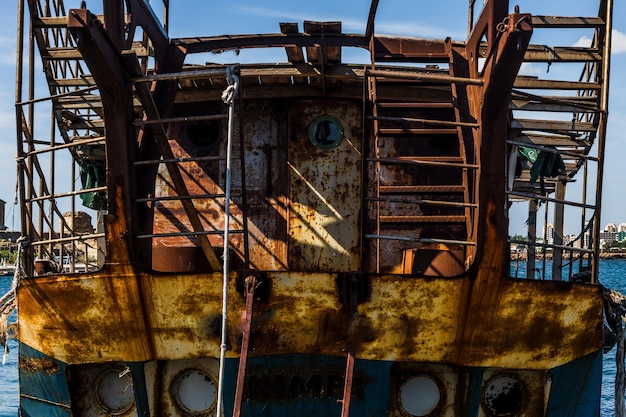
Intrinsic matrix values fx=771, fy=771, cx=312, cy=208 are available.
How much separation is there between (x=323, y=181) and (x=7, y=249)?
70.2 m

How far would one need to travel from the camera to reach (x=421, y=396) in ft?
21.7

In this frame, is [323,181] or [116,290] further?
[323,181]

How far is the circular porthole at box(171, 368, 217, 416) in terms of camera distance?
6.62 meters

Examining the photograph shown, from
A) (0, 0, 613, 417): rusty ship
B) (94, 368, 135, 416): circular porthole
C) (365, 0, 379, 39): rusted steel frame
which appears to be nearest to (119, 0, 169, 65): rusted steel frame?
(0, 0, 613, 417): rusty ship

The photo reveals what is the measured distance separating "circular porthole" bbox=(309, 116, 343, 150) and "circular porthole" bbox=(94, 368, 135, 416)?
289cm

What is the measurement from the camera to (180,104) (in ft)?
26.8

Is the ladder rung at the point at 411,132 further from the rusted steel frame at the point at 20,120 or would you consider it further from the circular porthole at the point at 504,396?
the rusted steel frame at the point at 20,120

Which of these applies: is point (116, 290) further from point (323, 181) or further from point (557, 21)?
point (557, 21)

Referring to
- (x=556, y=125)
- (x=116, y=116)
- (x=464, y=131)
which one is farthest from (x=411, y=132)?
(x=116, y=116)

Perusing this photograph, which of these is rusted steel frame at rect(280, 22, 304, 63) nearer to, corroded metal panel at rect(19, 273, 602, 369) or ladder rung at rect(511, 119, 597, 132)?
ladder rung at rect(511, 119, 597, 132)

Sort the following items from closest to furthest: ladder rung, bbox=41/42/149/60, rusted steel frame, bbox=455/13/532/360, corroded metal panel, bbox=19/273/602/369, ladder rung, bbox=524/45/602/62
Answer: rusted steel frame, bbox=455/13/532/360 < corroded metal panel, bbox=19/273/602/369 < ladder rung, bbox=41/42/149/60 < ladder rung, bbox=524/45/602/62

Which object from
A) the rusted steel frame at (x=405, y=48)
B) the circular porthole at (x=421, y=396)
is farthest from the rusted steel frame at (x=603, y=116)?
the circular porthole at (x=421, y=396)

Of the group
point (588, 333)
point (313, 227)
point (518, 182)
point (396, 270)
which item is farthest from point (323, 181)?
point (518, 182)

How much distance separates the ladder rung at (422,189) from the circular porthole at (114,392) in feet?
9.63
